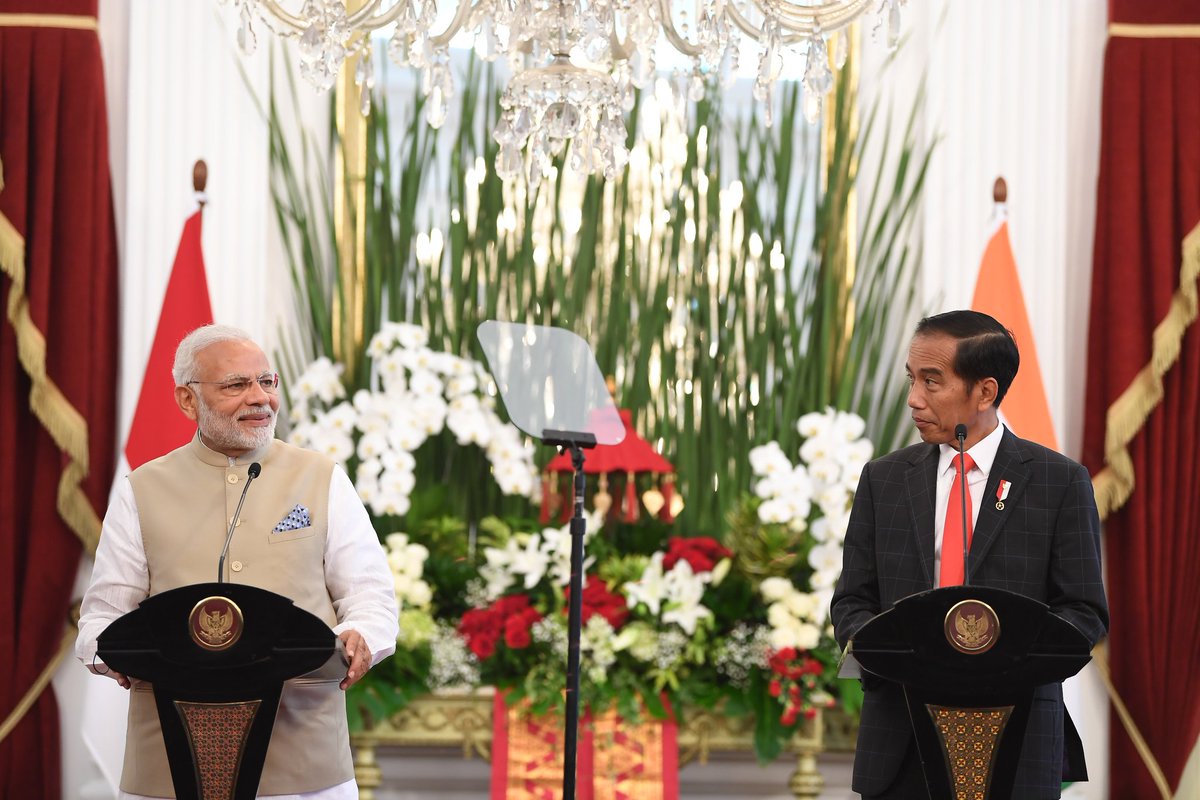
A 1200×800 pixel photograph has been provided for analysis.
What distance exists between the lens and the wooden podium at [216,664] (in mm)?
2020

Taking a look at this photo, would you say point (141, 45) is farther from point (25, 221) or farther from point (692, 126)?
point (692, 126)

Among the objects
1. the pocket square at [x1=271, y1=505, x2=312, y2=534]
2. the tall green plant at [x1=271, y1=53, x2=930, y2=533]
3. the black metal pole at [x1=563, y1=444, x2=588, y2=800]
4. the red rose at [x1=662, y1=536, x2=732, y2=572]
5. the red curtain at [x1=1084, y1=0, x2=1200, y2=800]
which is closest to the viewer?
the pocket square at [x1=271, y1=505, x2=312, y2=534]

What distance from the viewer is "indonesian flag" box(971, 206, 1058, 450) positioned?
412 cm

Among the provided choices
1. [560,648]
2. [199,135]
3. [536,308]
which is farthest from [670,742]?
[199,135]

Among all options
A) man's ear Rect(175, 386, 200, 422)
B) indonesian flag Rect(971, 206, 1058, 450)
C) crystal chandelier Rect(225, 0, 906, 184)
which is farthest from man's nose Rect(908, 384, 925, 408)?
indonesian flag Rect(971, 206, 1058, 450)

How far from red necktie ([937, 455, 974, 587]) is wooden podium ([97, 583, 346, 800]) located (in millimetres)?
1001

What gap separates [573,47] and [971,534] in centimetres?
136

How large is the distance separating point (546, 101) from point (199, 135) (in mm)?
1842

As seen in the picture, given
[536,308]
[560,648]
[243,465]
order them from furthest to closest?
[536,308] → [560,648] → [243,465]

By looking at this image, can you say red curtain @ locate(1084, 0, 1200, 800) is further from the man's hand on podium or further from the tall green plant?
the man's hand on podium

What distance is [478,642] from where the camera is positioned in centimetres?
381

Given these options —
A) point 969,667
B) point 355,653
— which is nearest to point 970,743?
point 969,667

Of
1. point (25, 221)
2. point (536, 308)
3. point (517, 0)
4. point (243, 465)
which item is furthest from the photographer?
point (536, 308)

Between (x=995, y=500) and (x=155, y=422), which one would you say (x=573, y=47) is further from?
(x=155, y=422)
